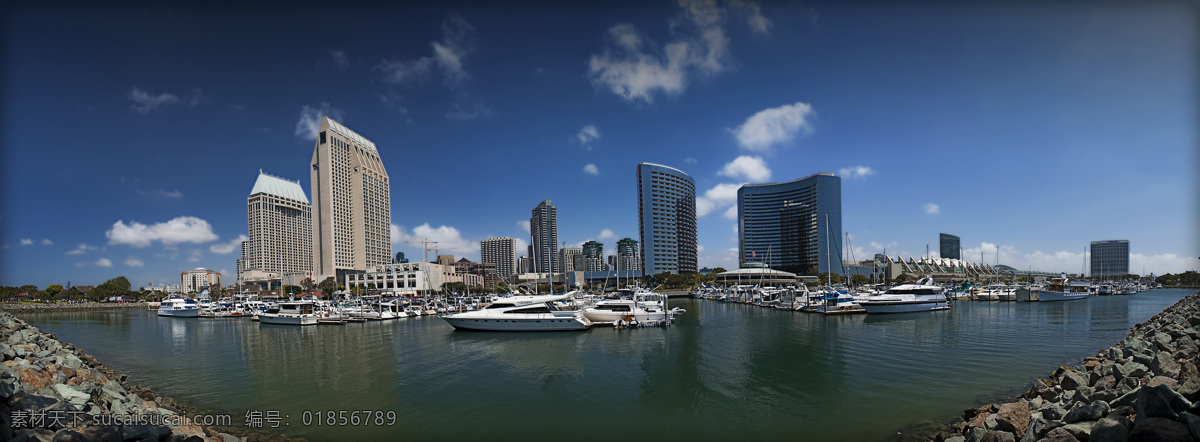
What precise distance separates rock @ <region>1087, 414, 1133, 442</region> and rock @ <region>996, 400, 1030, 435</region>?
348 cm

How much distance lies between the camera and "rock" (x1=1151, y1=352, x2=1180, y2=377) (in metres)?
11.1

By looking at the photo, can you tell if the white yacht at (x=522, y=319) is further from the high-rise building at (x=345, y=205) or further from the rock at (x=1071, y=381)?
the high-rise building at (x=345, y=205)

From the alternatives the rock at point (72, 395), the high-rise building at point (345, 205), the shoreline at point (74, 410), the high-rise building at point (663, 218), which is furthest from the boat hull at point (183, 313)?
the high-rise building at point (663, 218)

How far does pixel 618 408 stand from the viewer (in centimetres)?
1792

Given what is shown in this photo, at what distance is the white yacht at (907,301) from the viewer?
5409 cm

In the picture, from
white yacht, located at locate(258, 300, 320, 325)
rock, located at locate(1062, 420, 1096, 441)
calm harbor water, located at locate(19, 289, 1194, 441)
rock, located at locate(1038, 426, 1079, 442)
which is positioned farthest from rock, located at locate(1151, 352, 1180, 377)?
white yacht, located at locate(258, 300, 320, 325)

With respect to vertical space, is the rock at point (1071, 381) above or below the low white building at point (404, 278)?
above

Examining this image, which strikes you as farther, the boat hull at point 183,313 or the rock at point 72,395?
the boat hull at point 183,313

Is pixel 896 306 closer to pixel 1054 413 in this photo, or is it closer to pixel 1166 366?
pixel 1166 366

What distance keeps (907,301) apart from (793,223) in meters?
127

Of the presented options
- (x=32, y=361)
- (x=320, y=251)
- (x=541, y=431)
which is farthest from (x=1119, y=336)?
(x=320, y=251)

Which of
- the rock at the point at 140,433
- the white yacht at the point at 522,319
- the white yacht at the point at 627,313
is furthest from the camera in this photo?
the white yacht at the point at 627,313

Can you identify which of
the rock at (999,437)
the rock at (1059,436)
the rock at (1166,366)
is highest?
the rock at (1166,366)

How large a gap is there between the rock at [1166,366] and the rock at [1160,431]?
23.4 feet
